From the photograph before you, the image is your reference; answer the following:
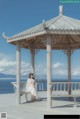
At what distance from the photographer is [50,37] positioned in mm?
15594

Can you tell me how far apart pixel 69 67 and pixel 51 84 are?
535 centimetres

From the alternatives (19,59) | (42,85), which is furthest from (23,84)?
(42,85)

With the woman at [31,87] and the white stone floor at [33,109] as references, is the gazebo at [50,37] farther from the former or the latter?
the woman at [31,87]

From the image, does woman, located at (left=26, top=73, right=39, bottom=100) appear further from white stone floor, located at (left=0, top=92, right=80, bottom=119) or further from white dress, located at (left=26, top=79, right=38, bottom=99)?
white stone floor, located at (left=0, top=92, right=80, bottom=119)

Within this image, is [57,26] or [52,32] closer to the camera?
[52,32]

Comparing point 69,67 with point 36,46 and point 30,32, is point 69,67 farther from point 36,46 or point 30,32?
point 30,32

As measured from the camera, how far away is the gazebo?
1548 cm

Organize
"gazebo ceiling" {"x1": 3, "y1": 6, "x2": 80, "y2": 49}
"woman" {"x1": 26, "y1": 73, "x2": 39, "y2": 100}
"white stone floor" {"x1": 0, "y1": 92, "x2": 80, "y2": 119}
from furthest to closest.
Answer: "woman" {"x1": 26, "y1": 73, "x2": 39, "y2": 100} → "gazebo ceiling" {"x1": 3, "y1": 6, "x2": 80, "y2": 49} → "white stone floor" {"x1": 0, "y1": 92, "x2": 80, "y2": 119}

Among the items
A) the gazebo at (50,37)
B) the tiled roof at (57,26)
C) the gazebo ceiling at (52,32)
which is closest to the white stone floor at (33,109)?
the gazebo at (50,37)

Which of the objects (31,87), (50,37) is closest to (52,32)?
(50,37)

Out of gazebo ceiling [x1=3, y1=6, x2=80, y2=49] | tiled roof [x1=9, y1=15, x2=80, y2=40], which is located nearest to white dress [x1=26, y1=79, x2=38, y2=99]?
gazebo ceiling [x1=3, y1=6, x2=80, y2=49]

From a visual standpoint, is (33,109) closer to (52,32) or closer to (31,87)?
(31,87)

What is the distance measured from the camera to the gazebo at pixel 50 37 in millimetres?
15484

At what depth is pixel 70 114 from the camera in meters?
13.6
